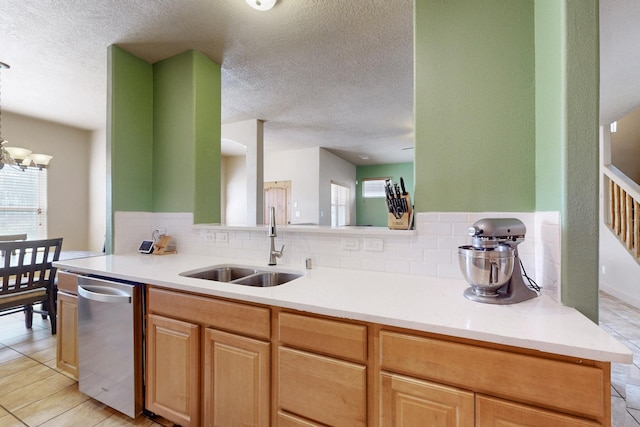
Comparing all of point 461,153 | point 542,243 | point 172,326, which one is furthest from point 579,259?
point 172,326

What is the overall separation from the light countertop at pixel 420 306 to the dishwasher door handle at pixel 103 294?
0.09 metres

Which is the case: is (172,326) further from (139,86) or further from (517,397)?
(139,86)

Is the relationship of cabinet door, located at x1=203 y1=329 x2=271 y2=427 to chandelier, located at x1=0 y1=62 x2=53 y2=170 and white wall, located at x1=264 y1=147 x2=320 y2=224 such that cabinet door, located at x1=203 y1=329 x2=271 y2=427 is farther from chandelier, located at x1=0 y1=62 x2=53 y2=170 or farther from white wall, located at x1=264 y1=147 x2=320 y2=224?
white wall, located at x1=264 y1=147 x2=320 y2=224

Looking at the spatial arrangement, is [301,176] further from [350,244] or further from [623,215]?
[623,215]

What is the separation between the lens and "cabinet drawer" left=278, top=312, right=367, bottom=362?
1086mm

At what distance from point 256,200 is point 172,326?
310 cm

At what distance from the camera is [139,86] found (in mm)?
2545

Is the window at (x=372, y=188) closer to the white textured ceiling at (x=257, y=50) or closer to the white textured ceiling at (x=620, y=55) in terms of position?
the white textured ceiling at (x=257, y=50)

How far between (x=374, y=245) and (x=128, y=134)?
7.54 feet

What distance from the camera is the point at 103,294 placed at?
167 cm

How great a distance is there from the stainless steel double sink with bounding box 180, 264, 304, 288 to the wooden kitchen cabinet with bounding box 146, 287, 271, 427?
0.92ft

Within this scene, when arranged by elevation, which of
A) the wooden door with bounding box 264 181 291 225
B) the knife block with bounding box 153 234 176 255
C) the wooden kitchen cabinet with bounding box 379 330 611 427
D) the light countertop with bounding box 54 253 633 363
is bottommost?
the wooden kitchen cabinet with bounding box 379 330 611 427

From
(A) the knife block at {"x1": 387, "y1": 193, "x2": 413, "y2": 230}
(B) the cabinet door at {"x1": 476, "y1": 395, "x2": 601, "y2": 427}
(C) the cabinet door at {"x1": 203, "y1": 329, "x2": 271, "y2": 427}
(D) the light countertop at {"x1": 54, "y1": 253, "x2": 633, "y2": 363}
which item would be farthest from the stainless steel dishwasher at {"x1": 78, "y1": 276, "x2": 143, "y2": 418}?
(B) the cabinet door at {"x1": 476, "y1": 395, "x2": 601, "y2": 427}

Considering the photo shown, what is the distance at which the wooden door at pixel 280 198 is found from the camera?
675 centimetres
